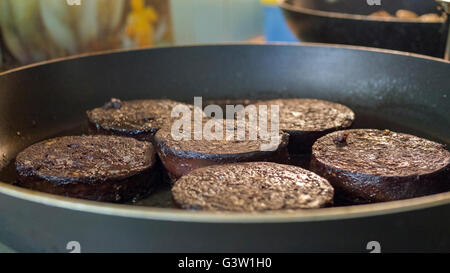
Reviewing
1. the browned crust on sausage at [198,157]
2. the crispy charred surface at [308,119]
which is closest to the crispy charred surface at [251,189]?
the browned crust on sausage at [198,157]

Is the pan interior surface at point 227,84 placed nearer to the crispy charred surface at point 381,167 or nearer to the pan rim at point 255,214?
the crispy charred surface at point 381,167

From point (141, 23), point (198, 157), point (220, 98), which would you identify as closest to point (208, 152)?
point (198, 157)

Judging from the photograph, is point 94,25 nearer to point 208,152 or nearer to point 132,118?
point 132,118

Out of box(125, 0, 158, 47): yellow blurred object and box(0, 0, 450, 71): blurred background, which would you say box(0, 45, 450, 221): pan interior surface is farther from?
box(125, 0, 158, 47): yellow blurred object

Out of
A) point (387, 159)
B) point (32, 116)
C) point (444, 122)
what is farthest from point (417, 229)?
point (32, 116)

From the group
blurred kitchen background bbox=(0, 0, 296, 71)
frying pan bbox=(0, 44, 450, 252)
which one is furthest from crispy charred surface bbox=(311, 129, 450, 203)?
blurred kitchen background bbox=(0, 0, 296, 71)
